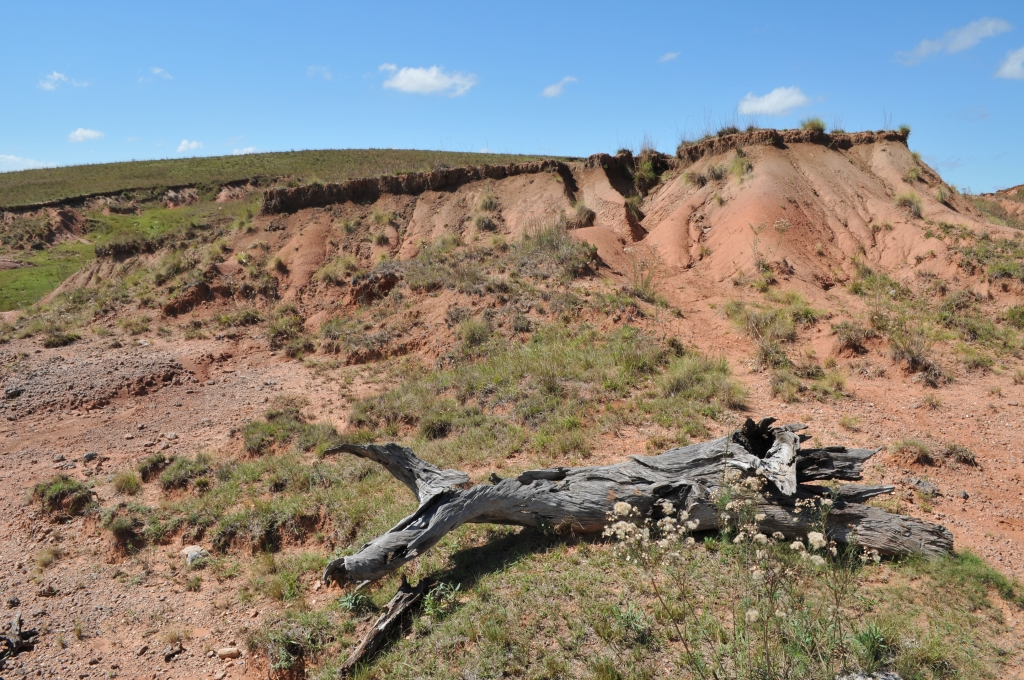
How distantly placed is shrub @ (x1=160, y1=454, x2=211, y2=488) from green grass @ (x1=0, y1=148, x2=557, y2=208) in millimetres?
28333

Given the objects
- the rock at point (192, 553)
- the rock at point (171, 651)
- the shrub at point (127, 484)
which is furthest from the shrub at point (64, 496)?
the rock at point (171, 651)

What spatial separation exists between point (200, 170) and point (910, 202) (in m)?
43.6

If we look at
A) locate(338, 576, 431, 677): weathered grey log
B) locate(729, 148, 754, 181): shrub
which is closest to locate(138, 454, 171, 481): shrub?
locate(338, 576, 431, 677): weathered grey log

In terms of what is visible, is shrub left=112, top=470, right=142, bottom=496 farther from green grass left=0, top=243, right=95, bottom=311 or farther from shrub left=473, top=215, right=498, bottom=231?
green grass left=0, top=243, right=95, bottom=311

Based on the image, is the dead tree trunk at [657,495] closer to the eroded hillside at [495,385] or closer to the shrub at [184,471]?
the eroded hillside at [495,385]

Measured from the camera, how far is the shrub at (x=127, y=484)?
877 cm

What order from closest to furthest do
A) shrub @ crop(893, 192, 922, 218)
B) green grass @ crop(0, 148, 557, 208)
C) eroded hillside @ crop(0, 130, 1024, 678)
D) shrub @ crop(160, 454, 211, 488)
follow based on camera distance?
eroded hillside @ crop(0, 130, 1024, 678), shrub @ crop(160, 454, 211, 488), shrub @ crop(893, 192, 922, 218), green grass @ crop(0, 148, 557, 208)

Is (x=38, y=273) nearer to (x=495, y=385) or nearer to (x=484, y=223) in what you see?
(x=484, y=223)

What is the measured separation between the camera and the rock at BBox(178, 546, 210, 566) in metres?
6.98

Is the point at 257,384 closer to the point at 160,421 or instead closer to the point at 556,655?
the point at 160,421

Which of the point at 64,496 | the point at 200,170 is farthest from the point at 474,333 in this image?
the point at 200,170

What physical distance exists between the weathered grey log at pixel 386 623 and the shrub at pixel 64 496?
575 cm

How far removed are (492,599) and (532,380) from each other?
5.50 meters

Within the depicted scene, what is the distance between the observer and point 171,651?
5488mm
